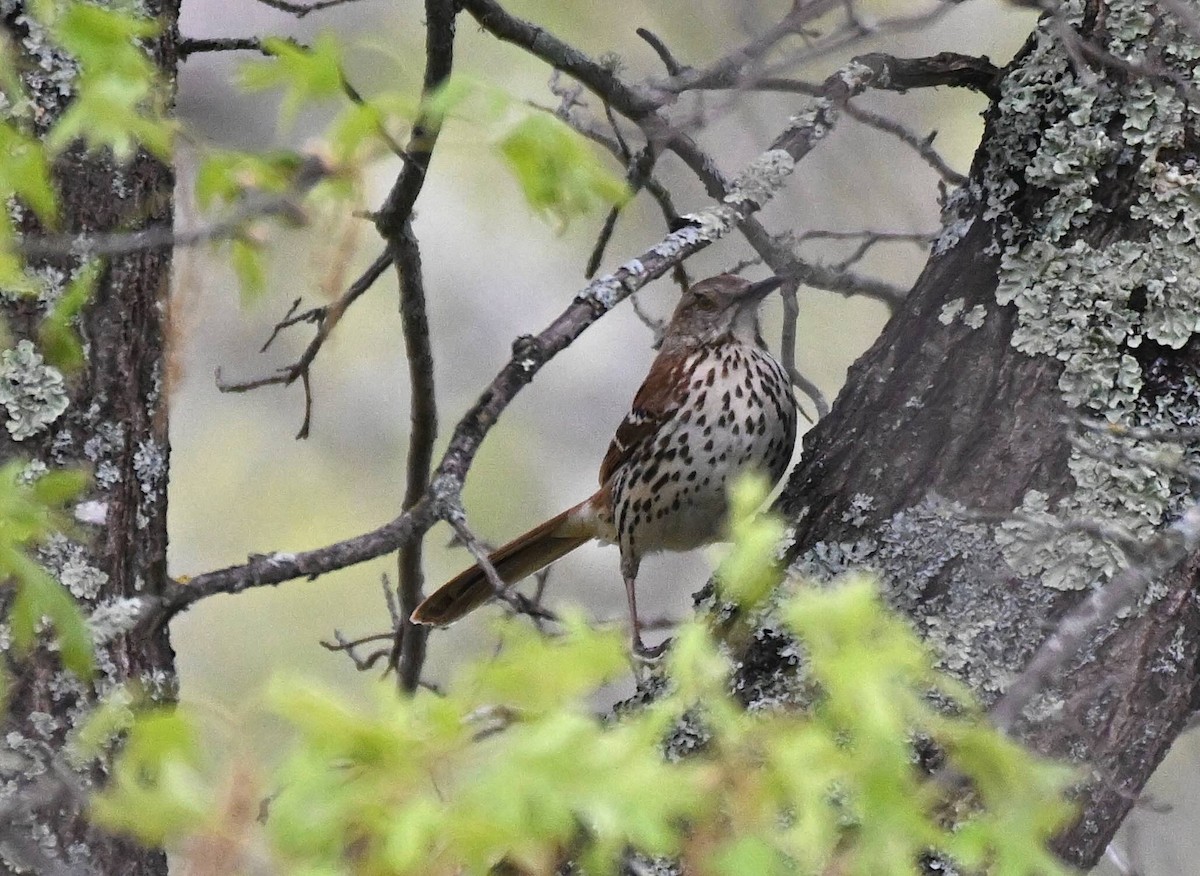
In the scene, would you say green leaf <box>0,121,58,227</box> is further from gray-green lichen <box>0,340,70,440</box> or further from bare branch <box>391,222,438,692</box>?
bare branch <box>391,222,438,692</box>

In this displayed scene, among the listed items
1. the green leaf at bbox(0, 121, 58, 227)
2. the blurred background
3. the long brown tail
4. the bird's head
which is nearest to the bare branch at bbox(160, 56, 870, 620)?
the green leaf at bbox(0, 121, 58, 227)

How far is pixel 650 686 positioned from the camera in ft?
7.76

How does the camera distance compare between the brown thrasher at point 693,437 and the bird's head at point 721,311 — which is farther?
the bird's head at point 721,311

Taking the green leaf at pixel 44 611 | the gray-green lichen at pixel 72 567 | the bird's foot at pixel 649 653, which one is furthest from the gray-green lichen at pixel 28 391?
the bird's foot at pixel 649 653

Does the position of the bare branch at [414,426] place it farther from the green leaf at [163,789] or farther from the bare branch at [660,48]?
the green leaf at [163,789]

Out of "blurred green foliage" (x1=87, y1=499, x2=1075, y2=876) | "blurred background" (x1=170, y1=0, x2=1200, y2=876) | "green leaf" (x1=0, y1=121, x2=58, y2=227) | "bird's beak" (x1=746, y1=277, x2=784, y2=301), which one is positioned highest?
"blurred background" (x1=170, y1=0, x2=1200, y2=876)

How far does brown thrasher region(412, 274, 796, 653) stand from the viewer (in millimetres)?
3734

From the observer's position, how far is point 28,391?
244 cm

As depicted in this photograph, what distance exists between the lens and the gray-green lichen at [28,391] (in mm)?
2426

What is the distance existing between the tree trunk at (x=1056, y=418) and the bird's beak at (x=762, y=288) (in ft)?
4.08

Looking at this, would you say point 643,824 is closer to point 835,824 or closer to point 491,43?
point 835,824

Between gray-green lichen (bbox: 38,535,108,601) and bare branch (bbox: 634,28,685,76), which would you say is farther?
bare branch (bbox: 634,28,685,76)

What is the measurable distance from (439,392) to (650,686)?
5276mm

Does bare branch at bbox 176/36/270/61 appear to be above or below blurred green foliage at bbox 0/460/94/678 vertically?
above
